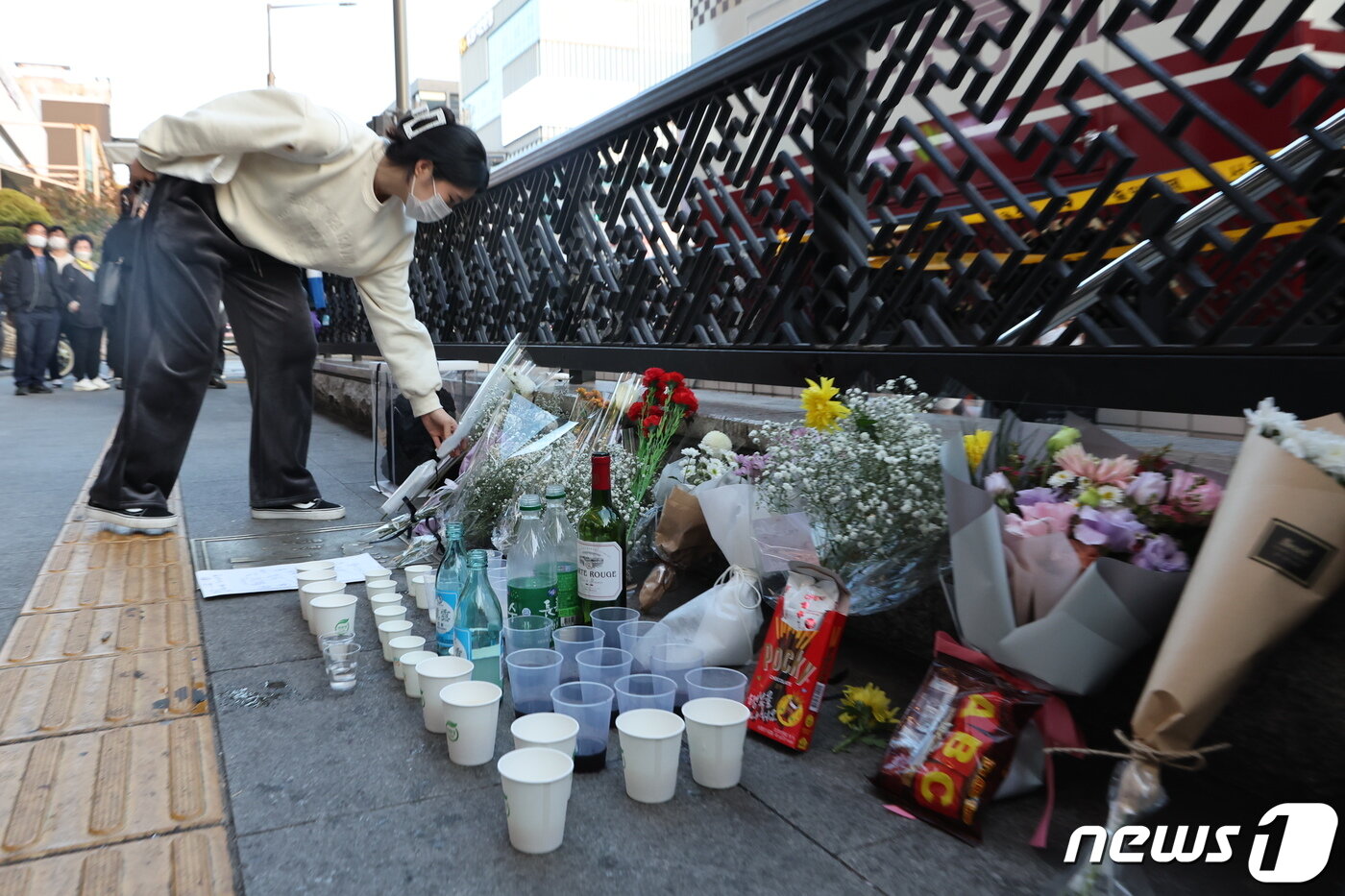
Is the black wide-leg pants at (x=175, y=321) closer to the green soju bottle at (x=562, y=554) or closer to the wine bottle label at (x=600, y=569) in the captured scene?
the green soju bottle at (x=562, y=554)

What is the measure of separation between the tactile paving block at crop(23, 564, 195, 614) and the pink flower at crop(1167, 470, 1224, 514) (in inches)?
115

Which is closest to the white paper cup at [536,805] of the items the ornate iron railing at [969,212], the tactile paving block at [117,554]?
the ornate iron railing at [969,212]

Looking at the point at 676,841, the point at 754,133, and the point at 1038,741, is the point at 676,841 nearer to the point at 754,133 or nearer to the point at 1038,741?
the point at 1038,741

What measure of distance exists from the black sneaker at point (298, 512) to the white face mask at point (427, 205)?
4.94 feet

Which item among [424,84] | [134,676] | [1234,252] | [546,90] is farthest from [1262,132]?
[424,84]

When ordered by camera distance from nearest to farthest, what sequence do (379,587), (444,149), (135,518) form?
(379,587), (444,149), (135,518)

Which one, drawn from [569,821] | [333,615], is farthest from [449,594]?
[569,821]

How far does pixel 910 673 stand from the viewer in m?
2.43

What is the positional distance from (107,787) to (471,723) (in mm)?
695

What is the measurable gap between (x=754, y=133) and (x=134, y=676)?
111 inches

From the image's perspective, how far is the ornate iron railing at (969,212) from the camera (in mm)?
2102

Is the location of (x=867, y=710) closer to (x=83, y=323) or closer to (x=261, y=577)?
(x=261, y=577)

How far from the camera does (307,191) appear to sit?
12.5 feet

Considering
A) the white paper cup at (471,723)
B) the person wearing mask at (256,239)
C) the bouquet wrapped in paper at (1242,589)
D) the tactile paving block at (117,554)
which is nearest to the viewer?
Answer: the bouquet wrapped in paper at (1242,589)
